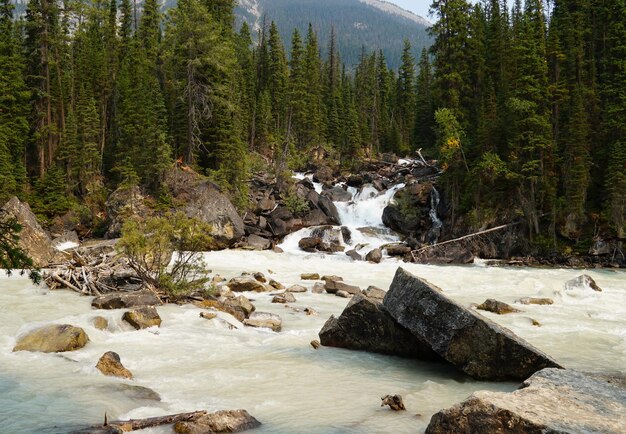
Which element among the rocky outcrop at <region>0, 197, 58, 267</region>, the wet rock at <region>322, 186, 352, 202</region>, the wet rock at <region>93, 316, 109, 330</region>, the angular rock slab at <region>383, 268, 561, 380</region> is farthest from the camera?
the wet rock at <region>322, 186, 352, 202</region>

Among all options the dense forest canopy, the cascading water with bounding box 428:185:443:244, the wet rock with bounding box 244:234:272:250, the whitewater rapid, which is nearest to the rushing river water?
the whitewater rapid

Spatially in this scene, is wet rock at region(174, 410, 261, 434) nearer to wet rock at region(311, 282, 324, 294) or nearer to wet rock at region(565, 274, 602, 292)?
wet rock at region(311, 282, 324, 294)

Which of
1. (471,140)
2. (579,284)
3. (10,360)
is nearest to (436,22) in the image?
(471,140)

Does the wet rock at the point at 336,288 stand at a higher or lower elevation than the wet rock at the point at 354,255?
higher

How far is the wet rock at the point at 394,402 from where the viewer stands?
790 cm

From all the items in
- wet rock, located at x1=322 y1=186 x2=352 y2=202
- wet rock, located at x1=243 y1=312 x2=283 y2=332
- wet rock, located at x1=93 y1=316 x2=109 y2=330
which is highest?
wet rock, located at x1=322 y1=186 x2=352 y2=202

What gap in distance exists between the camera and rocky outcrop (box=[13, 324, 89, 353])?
10.9 m

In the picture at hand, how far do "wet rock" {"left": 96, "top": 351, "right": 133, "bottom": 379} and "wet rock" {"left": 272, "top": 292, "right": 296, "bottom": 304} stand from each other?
842 cm

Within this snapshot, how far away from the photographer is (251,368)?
1023cm

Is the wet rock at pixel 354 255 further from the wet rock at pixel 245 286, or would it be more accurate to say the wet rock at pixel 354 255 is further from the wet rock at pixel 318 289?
the wet rock at pixel 245 286

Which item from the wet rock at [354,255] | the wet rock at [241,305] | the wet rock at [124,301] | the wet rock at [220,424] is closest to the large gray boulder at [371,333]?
the wet rock at [241,305]

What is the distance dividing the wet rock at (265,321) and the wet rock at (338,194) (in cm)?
2920

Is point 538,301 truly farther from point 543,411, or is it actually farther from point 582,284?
point 543,411

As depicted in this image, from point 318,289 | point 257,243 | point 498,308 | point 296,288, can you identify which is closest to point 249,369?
point 498,308
